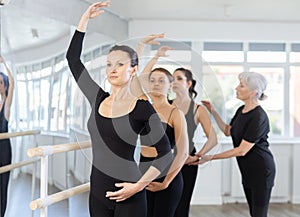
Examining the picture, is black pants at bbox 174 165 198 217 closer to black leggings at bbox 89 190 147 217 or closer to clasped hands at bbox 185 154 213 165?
clasped hands at bbox 185 154 213 165

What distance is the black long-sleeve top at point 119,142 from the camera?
160 cm

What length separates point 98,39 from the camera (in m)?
3.80

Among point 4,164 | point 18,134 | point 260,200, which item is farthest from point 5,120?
point 260,200

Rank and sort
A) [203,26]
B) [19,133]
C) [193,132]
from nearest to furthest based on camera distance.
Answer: [193,132] → [19,133] → [203,26]

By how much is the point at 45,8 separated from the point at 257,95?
1.68 metres

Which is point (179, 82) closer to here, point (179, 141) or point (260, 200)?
point (179, 141)

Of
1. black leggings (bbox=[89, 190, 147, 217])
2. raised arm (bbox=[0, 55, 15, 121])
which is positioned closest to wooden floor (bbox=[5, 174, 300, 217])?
raised arm (bbox=[0, 55, 15, 121])

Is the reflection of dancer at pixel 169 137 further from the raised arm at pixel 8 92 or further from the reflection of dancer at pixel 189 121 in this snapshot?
the raised arm at pixel 8 92

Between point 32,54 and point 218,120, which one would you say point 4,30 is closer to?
point 32,54

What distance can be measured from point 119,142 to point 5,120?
A: 140 cm

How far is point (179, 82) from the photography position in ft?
8.28

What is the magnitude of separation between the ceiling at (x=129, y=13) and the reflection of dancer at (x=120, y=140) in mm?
1377

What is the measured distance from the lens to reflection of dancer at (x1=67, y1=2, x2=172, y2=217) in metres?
1.61

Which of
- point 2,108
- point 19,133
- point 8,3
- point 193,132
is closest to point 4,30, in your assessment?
point 8,3
